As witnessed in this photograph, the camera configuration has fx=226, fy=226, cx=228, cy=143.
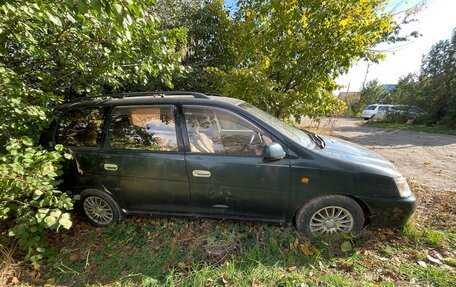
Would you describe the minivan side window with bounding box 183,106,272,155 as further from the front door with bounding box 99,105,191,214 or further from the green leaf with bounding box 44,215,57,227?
the green leaf with bounding box 44,215,57,227

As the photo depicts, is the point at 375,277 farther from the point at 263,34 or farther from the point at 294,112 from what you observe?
the point at 263,34

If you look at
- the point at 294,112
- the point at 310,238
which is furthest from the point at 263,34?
the point at 310,238

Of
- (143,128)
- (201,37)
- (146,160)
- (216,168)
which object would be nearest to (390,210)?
(216,168)

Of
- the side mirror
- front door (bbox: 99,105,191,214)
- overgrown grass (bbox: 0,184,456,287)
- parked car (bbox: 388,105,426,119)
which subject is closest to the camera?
overgrown grass (bbox: 0,184,456,287)

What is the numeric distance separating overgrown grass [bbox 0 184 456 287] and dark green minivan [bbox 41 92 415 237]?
0.77ft

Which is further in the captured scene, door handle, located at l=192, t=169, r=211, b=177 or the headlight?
door handle, located at l=192, t=169, r=211, b=177

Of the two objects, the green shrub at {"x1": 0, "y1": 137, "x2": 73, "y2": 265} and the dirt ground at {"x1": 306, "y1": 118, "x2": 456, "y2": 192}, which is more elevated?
the green shrub at {"x1": 0, "y1": 137, "x2": 73, "y2": 265}

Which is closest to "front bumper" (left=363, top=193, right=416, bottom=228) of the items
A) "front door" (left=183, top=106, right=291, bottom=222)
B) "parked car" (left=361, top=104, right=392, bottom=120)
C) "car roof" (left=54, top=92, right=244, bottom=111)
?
"front door" (left=183, top=106, right=291, bottom=222)

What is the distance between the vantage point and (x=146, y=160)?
8.78 feet

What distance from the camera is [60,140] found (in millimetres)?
2982

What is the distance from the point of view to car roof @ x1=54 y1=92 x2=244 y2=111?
8.82 feet

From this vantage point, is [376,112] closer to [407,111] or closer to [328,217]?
[407,111]

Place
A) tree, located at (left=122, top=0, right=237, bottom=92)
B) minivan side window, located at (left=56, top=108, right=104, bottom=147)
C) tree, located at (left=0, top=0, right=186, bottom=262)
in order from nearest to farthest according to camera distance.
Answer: tree, located at (left=0, top=0, right=186, bottom=262) < minivan side window, located at (left=56, top=108, right=104, bottom=147) < tree, located at (left=122, top=0, right=237, bottom=92)

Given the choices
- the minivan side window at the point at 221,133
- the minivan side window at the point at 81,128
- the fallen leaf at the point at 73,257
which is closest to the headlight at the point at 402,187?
the minivan side window at the point at 221,133
